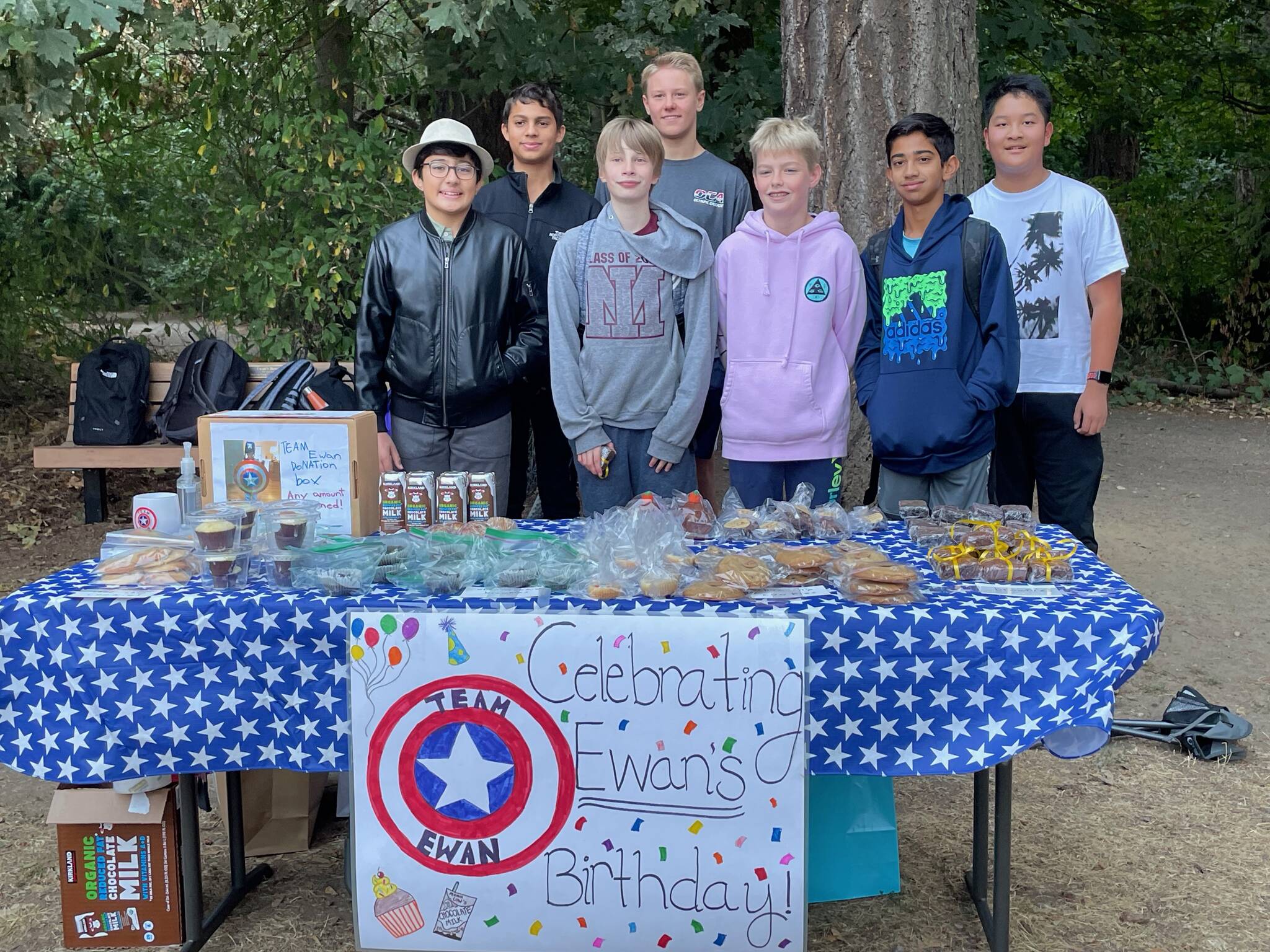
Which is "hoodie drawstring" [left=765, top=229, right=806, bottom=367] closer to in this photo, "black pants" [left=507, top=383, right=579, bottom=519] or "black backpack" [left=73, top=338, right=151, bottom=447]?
"black pants" [left=507, top=383, right=579, bottom=519]

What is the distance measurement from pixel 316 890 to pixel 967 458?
2111 mm

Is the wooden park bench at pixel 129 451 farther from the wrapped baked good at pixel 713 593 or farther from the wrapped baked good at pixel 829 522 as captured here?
the wrapped baked good at pixel 713 593

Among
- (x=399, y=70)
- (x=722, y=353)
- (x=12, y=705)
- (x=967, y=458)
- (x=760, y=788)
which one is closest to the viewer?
(x=760, y=788)

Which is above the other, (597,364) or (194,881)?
(597,364)

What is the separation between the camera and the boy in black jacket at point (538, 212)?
4152 mm

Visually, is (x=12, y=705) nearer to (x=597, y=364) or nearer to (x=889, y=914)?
(x=597, y=364)

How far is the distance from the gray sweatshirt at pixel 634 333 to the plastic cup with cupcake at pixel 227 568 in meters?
1.20

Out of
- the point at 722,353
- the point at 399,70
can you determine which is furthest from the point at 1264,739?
the point at 399,70

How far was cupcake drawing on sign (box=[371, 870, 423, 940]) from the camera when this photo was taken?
7.87 ft

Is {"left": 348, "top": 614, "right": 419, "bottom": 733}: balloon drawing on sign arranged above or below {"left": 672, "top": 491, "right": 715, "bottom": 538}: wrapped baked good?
below

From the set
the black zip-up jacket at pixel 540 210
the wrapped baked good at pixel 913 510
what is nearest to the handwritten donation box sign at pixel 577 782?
the wrapped baked good at pixel 913 510

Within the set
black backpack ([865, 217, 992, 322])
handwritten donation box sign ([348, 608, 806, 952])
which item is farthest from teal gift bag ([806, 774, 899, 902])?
black backpack ([865, 217, 992, 322])

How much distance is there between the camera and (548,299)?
3520mm

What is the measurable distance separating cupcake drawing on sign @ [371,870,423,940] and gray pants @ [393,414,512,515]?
1.52 metres
